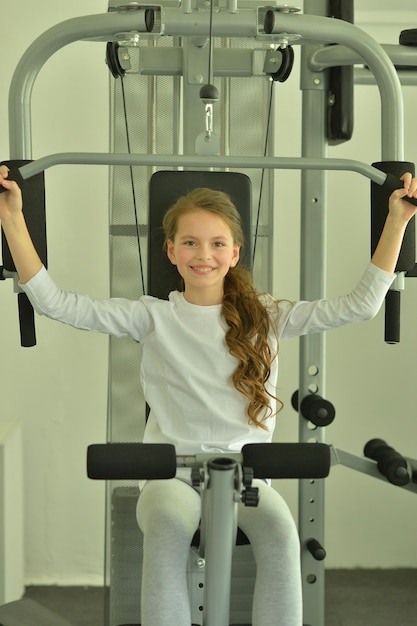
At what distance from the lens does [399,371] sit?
3500 mm

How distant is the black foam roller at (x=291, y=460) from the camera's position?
1.65m

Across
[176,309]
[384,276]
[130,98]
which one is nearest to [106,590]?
[176,309]

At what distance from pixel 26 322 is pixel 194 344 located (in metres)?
0.38

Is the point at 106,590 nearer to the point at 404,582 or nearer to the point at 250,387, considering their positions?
the point at 250,387

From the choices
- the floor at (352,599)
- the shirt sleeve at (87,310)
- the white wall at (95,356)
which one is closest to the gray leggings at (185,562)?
the shirt sleeve at (87,310)

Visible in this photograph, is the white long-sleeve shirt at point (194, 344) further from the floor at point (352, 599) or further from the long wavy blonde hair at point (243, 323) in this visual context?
the floor at point (352, 599)

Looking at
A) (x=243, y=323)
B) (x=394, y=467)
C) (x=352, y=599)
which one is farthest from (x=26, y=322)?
(x=352, y=599)

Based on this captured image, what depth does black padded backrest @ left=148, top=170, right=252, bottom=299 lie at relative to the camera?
89.8 inches

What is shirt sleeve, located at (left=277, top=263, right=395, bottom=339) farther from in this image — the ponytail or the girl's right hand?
the girl's right hand

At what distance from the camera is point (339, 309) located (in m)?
2.09

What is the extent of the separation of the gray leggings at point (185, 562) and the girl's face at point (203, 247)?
1.64ft

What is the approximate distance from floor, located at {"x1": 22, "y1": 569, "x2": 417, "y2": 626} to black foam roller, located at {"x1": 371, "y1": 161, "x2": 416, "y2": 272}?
1.55 m

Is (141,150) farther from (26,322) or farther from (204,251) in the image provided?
(26,322)

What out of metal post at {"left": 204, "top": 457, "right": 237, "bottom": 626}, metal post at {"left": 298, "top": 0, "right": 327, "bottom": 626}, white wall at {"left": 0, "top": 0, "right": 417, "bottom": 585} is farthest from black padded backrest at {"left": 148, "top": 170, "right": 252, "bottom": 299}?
white wall at {"left": 0, "top": 0, "right": 417, "bottom": 585}
